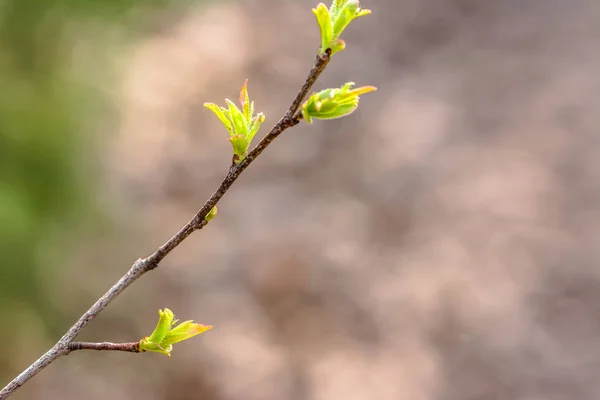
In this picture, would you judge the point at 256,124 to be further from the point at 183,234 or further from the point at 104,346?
the point at 104,346

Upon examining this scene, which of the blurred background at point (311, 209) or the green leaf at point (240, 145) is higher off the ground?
the blurred background at point (311, 209)

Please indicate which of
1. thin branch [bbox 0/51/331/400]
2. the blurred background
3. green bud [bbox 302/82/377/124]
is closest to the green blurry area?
the blurred background

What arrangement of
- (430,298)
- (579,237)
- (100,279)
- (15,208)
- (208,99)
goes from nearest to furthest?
(15,208)
(100,279)
(430,298)
(579,237)
(208,99)

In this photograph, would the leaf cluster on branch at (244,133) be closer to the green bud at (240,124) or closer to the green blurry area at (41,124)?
the green bud at (240,124)

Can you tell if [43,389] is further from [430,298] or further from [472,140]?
[472,140]

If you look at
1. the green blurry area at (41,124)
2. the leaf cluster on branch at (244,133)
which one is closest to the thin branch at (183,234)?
the leaf cluster on branch at (244,133)

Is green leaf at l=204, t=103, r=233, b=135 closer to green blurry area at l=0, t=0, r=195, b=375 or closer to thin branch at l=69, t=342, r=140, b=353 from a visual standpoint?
thin branch at l=69, t=342, r=140, b=353

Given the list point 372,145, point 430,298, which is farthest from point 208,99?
point 430,298
